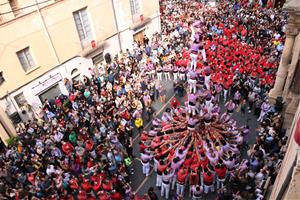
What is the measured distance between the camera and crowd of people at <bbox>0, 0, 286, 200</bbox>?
1268cm

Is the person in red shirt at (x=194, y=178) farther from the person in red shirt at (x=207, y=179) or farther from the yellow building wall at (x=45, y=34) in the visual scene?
the yellow building wall at (x=45, y=34)

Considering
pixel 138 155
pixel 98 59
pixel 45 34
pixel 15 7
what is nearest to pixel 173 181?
pixel 138 155

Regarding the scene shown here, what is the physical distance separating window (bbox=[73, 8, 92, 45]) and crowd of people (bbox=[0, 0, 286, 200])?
2.50 metres

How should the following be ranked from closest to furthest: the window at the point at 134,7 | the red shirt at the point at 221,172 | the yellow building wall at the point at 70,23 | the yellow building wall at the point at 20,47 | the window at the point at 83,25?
the red shirt at the point at 221,172 < the yellow building wall at the point at 20,47 < the yellow building wall at the point at 70,23 < the window at the point at 83,25 < the window at the point at 134,7

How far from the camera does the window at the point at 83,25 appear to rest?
810 inches

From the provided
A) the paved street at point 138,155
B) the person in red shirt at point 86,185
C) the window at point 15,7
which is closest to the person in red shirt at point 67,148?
the person in red shirt at point 86,185

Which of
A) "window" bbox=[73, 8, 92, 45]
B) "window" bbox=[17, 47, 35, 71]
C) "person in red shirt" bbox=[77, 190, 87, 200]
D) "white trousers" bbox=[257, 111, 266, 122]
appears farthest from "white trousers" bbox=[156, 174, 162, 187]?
"window" bbox=[73, 8, 92, 45]

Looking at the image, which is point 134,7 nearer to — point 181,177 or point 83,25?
point 83,25

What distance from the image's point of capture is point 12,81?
17250 millimetres

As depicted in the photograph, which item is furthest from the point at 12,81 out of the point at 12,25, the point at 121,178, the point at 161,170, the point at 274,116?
the point at 274,116

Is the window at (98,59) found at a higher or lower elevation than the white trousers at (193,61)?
lower

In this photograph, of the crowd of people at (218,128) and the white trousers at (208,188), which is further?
the white trousers at (208,188)

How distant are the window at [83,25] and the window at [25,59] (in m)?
4.17

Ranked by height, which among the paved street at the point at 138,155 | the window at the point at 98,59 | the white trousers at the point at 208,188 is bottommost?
the paved street at the point at 138,155
